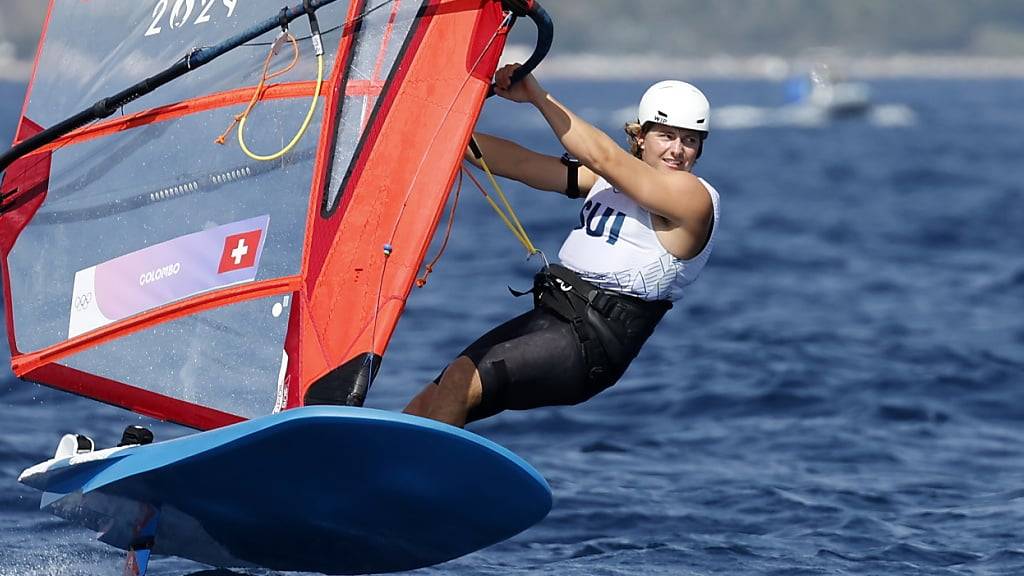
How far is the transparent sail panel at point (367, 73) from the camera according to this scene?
5711 millimetres

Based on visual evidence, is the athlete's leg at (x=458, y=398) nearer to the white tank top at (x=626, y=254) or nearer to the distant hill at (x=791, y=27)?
the white tank top at (x=626, y=254)

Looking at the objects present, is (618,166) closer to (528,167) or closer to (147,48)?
(528,167)

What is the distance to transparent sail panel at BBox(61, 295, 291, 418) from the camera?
5.74 meters

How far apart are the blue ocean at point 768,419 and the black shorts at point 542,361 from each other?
1.52 m

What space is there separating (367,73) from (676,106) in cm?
114

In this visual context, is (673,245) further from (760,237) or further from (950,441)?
(760,237)

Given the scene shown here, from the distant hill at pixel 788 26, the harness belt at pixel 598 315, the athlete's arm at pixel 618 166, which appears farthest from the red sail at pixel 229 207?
the distant hill at pixel 788 26

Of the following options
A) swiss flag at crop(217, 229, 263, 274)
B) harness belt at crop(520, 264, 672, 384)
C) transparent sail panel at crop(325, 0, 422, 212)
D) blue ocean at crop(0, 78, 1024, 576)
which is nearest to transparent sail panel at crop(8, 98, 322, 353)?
swiss flag at crop(217, 229, 263, 274)

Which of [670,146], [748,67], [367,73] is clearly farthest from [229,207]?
[748,67]

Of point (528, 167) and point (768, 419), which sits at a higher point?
point (528, 167)

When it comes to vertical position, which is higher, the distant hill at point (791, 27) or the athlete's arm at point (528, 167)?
the distant hill at point (791, 27)

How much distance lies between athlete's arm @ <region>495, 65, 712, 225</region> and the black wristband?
1.87ft

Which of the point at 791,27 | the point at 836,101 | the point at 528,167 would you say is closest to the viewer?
the point at 528,167

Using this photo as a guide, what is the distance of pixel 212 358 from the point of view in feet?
19.3
